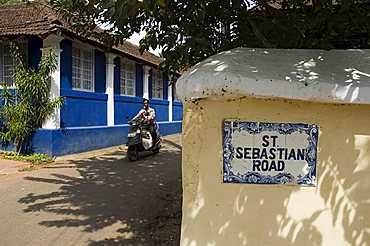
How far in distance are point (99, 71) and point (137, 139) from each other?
3.71 metres

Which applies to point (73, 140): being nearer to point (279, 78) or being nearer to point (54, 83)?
point (54, 83)

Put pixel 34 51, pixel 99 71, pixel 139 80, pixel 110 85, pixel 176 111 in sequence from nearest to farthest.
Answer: pixel 34 51
pixel 99 71
pixel 110 85
pixel 139 80
pixel 176 111

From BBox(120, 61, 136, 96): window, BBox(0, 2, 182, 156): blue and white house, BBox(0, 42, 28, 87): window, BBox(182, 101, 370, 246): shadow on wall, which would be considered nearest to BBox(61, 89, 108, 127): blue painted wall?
BBox(0, 2, 182, 156): blue and white house

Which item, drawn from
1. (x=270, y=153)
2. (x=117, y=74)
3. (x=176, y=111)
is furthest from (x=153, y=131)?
(x=176, y=111)

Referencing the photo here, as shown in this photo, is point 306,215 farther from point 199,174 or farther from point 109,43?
point 109,43

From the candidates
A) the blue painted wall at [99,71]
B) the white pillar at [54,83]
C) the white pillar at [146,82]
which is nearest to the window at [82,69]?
the blue painted wall at [99,71]

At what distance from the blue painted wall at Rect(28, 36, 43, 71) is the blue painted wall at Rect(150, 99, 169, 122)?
7.77 metres

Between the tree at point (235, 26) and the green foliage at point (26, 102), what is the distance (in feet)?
Answer: 19.0

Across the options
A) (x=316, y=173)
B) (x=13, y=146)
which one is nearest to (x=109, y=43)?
(x=316, y=173)

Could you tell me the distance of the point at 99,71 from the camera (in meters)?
13.0

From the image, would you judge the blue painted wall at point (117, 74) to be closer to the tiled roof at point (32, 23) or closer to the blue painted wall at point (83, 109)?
the blue painted wall at point (83, 109)

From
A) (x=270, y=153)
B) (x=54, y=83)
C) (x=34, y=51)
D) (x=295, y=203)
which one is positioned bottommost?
(x=295, y=203)

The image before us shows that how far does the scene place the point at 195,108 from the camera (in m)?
3.12

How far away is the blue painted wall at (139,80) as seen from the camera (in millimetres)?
16425
